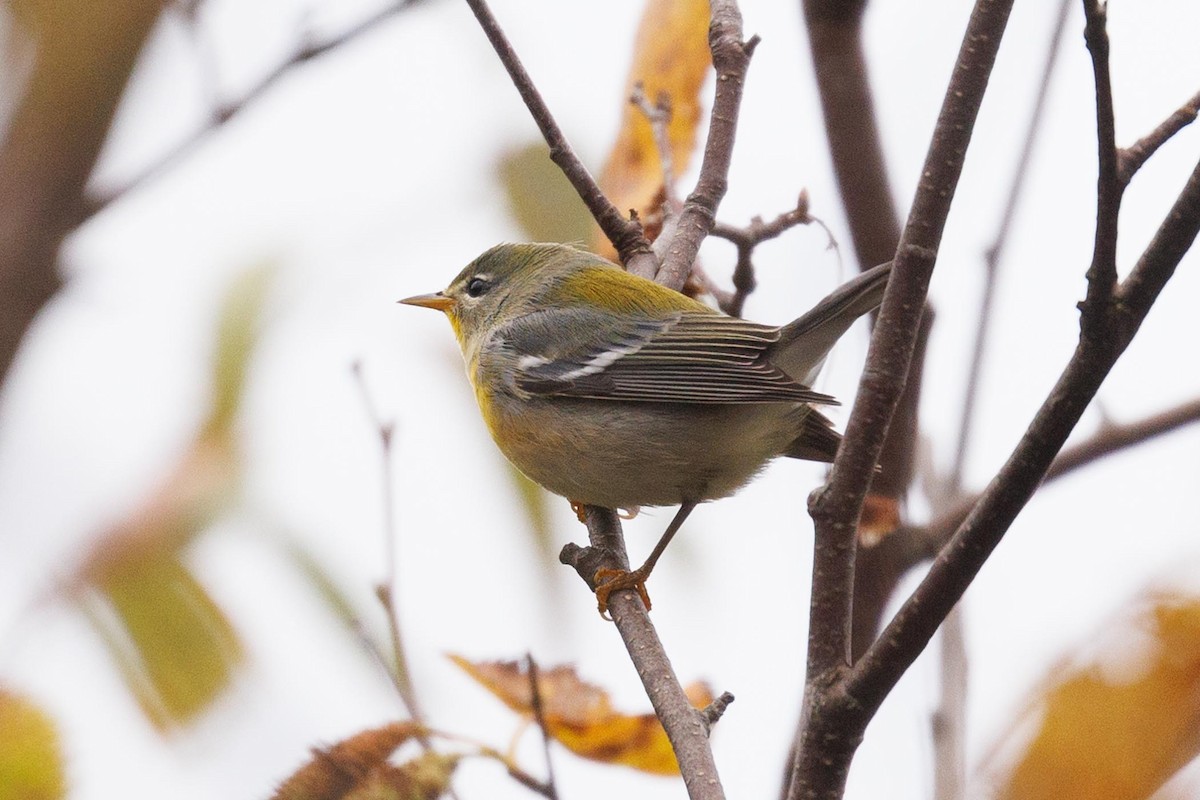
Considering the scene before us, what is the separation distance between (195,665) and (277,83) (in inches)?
59.1

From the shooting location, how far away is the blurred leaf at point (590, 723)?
2.55 meters

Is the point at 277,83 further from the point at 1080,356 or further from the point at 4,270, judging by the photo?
the point at 1080,356

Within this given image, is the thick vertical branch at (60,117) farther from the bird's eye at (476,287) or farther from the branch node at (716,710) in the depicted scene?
the bird's eye at (476,287)

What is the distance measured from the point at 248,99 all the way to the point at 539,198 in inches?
51.4

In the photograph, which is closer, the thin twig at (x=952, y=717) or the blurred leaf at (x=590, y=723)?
the thin twig at (x=952, y=717)

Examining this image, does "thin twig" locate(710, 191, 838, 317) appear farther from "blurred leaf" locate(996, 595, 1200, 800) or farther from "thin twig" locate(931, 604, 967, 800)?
"blurred leaf" locate(996, 595, 1200, 800)

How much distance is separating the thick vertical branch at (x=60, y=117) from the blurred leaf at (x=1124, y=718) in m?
1.98

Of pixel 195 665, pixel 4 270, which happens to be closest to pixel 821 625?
pixel 195 665

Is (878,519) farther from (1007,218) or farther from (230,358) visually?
(230,358)

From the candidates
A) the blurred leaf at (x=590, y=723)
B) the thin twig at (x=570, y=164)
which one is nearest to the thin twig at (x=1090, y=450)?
the blurred leaf at (x=590, y=723)

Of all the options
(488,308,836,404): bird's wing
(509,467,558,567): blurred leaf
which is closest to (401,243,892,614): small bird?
(488,308,836,404): bird's wing

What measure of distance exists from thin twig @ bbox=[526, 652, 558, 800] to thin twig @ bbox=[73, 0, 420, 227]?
1.33 metres

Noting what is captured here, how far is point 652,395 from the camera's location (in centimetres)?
385

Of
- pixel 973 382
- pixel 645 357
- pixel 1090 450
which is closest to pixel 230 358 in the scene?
pixel 645 357
